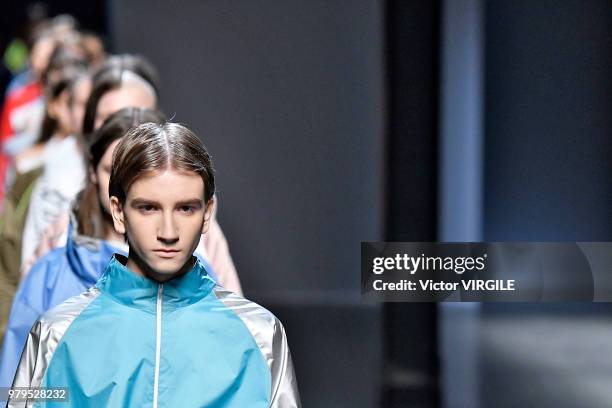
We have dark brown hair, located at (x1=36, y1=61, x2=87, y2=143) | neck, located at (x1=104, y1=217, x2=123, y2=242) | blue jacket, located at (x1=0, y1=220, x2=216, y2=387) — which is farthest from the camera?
dark brown hair, located at (x1=36, y1=61, x2=87, y2=143)

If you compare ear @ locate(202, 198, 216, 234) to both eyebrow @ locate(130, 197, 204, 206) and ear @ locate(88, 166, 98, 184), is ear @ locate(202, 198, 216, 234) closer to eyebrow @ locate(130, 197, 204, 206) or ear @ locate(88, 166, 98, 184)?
eyebrow @ locate(130, 197, 204, 206)

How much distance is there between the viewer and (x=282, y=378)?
1.55 m

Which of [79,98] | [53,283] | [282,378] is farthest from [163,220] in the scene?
[79,98]

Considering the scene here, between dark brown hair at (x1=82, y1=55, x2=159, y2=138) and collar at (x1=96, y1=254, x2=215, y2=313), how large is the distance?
119cm

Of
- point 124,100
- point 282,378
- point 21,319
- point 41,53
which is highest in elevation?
point 41,53

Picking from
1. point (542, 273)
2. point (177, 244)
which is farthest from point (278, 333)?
point (542, 273)

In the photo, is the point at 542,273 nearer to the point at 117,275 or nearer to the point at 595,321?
the point at 595,321

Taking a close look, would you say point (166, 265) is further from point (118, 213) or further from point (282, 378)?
point (282, 378)

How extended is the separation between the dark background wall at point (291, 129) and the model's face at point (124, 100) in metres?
0.43

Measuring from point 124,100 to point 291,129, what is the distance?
23.5 inches

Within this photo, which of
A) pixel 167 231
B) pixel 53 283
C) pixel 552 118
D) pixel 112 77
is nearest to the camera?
pixel 167 231

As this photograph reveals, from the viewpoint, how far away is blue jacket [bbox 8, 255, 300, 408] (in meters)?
1.51

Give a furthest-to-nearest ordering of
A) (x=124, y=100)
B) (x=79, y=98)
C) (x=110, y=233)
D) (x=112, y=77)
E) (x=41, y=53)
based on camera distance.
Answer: (x=41, y=53), (x=79, y=98), (x=112, y=77), (x=124, y=100), (x=110, y=233)

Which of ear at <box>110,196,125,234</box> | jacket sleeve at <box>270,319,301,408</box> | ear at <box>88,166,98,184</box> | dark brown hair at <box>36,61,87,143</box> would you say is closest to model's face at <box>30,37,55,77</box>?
dark brown hair at <box>36,61,87,143</box>
